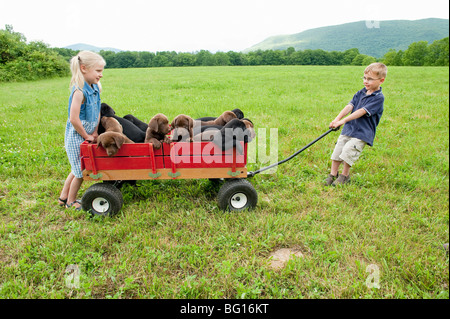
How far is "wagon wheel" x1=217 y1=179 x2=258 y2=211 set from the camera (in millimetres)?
3307

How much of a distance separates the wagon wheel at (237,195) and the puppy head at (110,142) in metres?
1.32

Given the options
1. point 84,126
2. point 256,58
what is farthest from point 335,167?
point 256,58

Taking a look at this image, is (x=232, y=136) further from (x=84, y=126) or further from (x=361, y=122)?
(x=361, y=122)

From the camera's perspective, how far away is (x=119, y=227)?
3.10 m

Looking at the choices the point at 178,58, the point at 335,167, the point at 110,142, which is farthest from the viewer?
the point at 178,58

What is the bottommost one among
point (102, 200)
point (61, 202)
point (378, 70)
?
point (61, 202)

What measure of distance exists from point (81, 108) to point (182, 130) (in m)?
1.23

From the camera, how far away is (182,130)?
334cm

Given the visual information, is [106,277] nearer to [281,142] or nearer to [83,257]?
[83,257]

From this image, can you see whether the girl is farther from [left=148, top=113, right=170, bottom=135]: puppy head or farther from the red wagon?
[left=148, top=113, right=170, bottom=135]: puppy head

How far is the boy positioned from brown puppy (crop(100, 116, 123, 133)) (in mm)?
2873

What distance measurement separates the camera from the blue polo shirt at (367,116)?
3762 mm

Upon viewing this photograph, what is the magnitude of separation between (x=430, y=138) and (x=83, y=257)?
6828 millimetres
